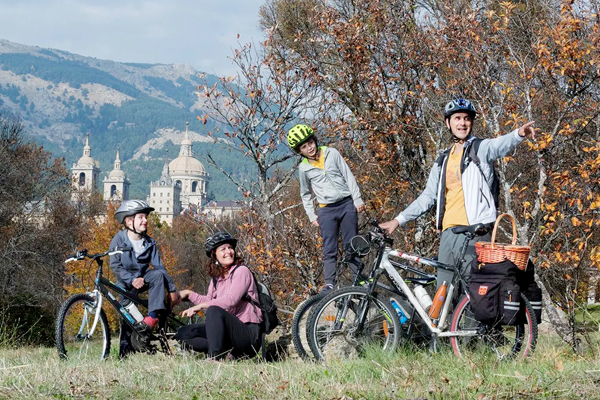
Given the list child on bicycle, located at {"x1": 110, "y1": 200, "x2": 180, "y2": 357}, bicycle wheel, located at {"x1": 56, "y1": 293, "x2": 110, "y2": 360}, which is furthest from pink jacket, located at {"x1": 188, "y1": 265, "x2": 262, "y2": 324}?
bicycle wheel, located at {"x1": 56, "y1": 293, "x2": 110, "y2": 360}

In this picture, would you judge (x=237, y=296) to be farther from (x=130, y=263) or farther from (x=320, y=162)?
(x=320, y=162)

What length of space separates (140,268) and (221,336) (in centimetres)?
129

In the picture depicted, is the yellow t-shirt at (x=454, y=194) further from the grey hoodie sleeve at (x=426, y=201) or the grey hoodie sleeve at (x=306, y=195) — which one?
the grey hoodie sleeve at (x=306, y=195)

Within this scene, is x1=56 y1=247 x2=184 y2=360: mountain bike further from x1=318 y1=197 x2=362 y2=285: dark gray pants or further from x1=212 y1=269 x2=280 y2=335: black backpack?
x1=318 y1=197 x2=362 y2=285: dark gray pants

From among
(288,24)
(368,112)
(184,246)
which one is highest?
(288,24)

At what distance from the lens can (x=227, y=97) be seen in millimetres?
11070

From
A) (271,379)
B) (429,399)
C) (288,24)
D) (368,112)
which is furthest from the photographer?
(288,24)

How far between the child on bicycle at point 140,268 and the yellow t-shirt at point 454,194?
2.64m

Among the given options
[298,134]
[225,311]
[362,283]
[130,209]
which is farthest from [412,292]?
[130,209]

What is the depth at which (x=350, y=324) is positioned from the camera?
5285 millimetres

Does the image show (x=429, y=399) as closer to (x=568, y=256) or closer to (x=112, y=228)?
(x=568, y=256)

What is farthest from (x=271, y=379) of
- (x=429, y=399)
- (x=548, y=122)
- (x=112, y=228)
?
(x=112, y=228)

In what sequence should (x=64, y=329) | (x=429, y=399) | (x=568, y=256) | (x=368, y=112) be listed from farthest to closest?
(x=368, y=112) → (x=568, y=256) → (x=64, y=329) → (x=429, y=399)

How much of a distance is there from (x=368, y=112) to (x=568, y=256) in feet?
14.2
